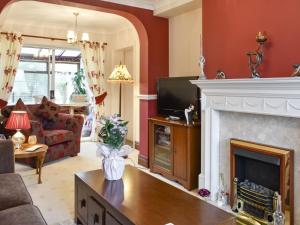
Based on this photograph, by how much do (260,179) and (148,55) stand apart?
252 cm

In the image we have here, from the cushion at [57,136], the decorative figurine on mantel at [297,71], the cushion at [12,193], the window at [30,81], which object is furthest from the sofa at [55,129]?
the decorative figurine on mantel at [297,71]

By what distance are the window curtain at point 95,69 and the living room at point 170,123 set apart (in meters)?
0.45

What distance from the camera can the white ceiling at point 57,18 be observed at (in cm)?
455

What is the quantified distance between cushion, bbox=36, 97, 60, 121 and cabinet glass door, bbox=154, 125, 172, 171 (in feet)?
6.82

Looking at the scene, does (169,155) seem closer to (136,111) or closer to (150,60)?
(150,60)

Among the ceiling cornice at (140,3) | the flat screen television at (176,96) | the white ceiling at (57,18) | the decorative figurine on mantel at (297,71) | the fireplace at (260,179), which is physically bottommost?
the fireplace at (260,179)

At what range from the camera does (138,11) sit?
4.20 metres

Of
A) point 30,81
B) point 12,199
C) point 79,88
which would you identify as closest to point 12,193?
point 12,199

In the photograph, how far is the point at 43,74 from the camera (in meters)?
6.00

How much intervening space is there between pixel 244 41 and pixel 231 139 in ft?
3.45

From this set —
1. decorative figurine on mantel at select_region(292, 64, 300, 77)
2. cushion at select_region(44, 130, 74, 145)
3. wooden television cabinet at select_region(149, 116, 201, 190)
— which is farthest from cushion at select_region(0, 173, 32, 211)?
decorative figurine on mantel at select_region(292, 64, 300, 77)

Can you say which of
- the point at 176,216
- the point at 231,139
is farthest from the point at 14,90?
the point at 176,216

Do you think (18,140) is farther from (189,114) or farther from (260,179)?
(260,179)

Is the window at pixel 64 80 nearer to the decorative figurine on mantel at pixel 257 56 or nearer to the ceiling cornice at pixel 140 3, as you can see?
the ceiling cornice at pixel 140 3
